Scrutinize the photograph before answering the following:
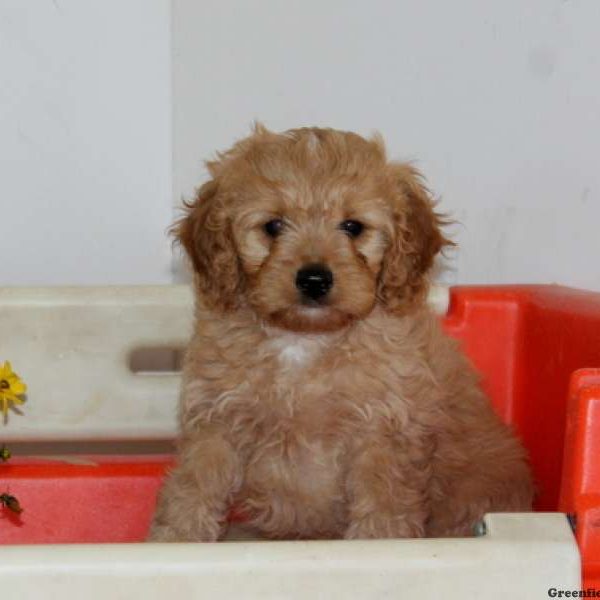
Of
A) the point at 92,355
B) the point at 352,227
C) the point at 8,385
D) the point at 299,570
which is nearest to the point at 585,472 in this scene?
the point at 299,570

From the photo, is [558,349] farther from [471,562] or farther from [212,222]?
[471,562]

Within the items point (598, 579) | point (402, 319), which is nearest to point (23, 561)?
point (598, 579)

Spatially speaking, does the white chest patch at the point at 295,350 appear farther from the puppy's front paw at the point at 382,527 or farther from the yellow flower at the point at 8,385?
the yellow flower at the point at 8,385

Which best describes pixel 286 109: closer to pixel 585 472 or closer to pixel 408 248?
pixel 408 248

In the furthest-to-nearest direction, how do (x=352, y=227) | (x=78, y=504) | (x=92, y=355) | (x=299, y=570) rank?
(x=92, y=355)
(x=78, y=504)
(x=352, y=227)
(x=299, y=570)

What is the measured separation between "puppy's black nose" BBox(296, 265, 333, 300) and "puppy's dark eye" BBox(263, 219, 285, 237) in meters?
0.16

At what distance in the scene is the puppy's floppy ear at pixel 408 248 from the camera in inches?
108

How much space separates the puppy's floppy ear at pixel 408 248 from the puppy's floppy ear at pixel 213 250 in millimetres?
349

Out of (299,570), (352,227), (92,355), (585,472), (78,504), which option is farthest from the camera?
(92,355)

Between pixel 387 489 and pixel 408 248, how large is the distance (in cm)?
55

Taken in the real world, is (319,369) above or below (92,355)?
above

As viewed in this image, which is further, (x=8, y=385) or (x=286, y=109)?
(x=286, y=109)

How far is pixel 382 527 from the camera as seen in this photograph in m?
2.61

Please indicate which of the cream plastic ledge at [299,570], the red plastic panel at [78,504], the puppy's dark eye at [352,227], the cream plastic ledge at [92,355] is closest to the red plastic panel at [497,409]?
the red plastic panel at [78,504]
